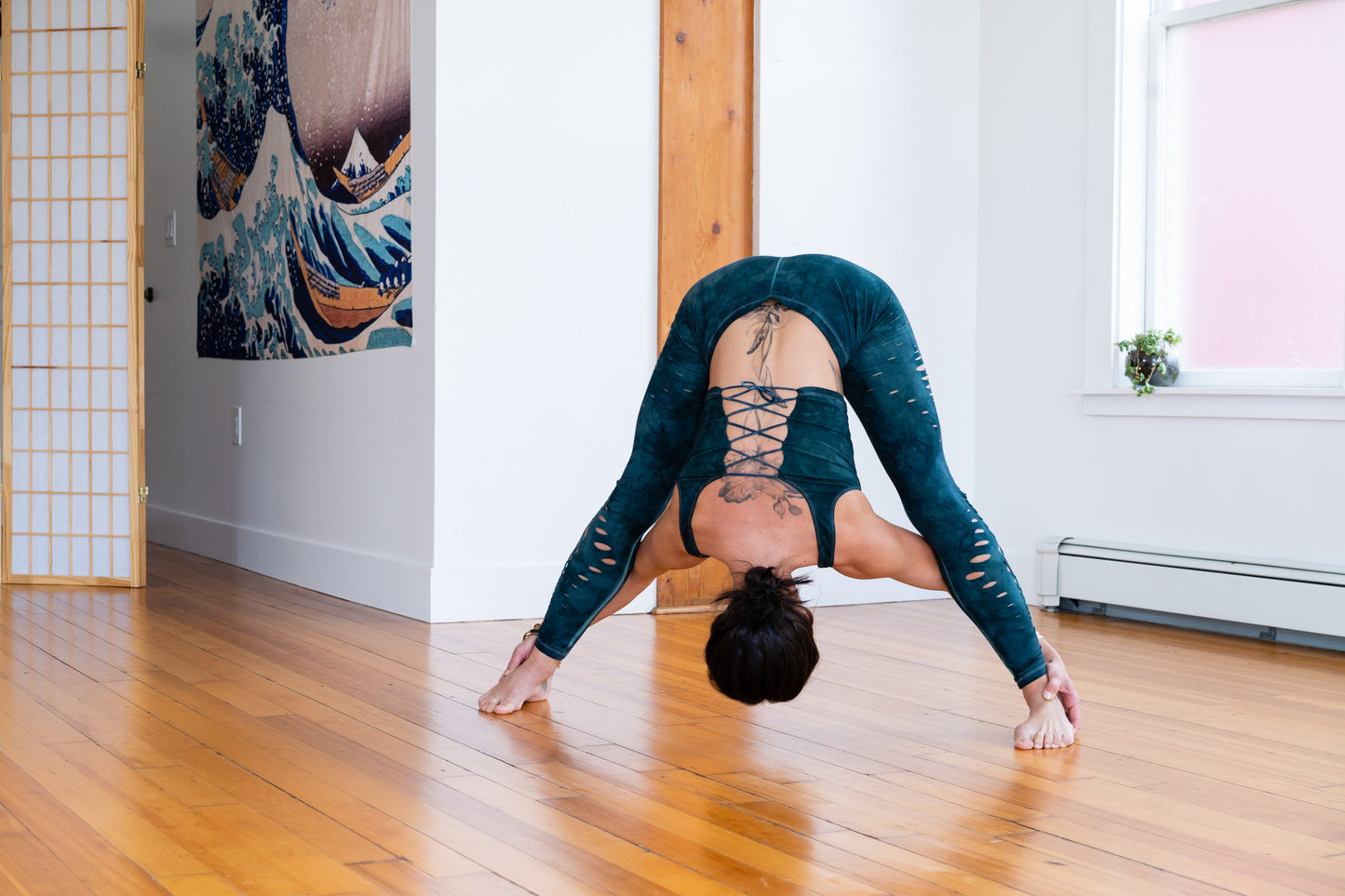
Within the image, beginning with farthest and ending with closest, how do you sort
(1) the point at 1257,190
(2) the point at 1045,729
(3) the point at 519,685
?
(1) the point at 1257,190 → (3) the point at 519,685 → (2) the point at 1045,729

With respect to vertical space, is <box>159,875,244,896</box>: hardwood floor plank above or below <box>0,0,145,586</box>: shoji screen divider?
below

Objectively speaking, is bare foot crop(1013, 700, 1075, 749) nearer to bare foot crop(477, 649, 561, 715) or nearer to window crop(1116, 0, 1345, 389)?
bare foot crop(477, 649, 561, 715)

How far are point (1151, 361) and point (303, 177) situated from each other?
9.27 feet

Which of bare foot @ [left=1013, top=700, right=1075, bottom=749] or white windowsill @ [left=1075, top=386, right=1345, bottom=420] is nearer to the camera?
bare foot @ [left=1013, top=700, right=1075, bottom=749]

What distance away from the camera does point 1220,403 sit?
3965 mm

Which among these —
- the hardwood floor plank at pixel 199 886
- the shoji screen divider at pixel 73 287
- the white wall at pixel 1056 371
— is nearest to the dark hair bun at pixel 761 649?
the hardwood floor plank at pixel 199 886

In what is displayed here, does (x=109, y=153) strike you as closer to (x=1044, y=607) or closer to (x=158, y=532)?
(x=158, y=532)

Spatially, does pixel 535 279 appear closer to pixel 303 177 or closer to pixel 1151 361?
pixel 303 177

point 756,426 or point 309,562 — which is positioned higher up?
point 756,426

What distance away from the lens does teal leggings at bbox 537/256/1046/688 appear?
2391mm

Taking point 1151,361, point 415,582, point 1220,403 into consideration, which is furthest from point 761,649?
point 1151,361

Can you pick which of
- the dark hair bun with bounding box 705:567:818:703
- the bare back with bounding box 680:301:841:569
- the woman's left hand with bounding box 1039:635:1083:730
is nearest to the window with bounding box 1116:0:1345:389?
the woman's left hand with bounding box 1039:635:1083:730

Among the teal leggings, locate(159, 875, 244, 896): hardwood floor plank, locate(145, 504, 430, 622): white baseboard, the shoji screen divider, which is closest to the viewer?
locate(159, 875, 244, 896): hardwood floor plank

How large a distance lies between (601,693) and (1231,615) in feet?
6.31
